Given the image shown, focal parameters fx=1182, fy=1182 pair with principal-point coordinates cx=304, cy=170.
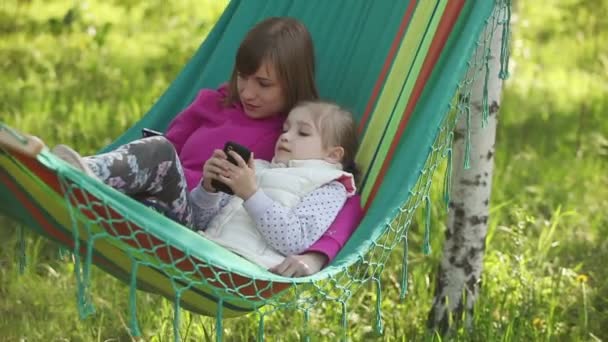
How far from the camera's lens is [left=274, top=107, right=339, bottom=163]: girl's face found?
274 cm

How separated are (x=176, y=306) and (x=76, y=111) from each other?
235 centimetres

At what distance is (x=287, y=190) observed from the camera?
2.65m

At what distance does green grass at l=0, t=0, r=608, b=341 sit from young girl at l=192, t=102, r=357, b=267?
0.44 m

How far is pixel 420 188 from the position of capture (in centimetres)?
256

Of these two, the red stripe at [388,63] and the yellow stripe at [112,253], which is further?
the red stripe at [388,63]

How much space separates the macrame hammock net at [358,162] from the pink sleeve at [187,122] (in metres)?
0.12

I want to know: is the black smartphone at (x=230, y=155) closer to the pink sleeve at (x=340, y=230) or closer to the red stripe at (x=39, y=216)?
the pink sleeve at (x=340, y=230)

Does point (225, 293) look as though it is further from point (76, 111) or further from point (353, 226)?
point (76, 111)

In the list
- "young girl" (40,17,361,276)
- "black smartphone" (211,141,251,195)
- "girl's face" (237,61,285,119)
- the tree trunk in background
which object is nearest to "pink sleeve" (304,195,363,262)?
"young girl" (40,17,361,276)

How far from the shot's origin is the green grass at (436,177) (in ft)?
10.3

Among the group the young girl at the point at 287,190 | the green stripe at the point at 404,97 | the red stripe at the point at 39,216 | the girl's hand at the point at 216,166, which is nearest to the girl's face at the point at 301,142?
the young girl at the point at 287,190

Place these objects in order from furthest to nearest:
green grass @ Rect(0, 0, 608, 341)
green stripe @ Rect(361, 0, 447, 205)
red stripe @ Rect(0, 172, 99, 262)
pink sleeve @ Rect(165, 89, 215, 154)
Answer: green grass @ Rect(0, 0, 608, 341) → pink sleeve @ Rect(165, 89, 215, 154) → green stripe @ Rect(361, 0, 447, 205) → red stripe @ Rect(0, 172, 99, 262)

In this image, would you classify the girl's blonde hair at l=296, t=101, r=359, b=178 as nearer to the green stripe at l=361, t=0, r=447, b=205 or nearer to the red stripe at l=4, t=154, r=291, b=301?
the green stripe at l=361, t=0, r=447, b=205

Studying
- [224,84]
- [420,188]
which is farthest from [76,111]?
[420,188]
